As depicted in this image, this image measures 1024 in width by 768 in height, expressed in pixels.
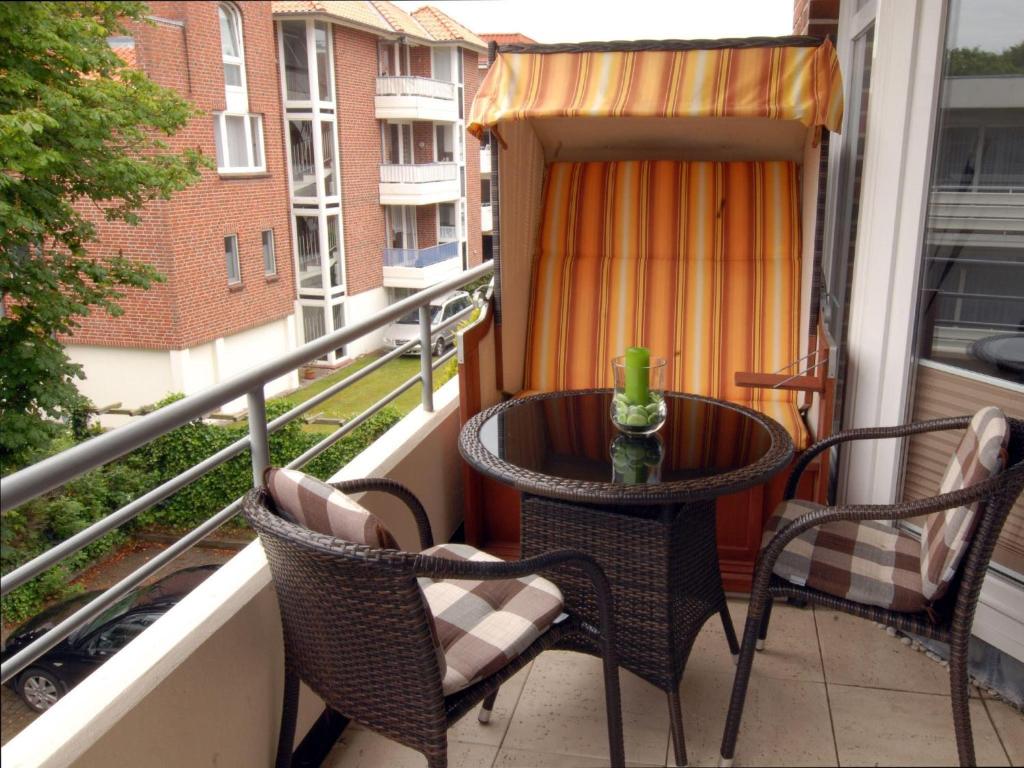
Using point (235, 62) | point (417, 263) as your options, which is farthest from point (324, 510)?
point (417, 263)

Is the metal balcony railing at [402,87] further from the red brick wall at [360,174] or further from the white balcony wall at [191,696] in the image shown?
the white balcony wall at [191,696]

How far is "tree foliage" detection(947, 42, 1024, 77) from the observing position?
1678 millimetres

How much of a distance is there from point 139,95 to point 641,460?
9313 millimetres

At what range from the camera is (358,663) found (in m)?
1.18

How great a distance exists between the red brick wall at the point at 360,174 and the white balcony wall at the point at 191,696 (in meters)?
5.85

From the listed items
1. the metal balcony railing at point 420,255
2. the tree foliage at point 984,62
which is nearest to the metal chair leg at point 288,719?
the tree foliage at point 984,62

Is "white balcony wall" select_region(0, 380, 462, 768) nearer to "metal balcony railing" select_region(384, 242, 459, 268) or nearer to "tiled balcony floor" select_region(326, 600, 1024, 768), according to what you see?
"tiled balcony floor" select_region(326, 600, 1024, 768)

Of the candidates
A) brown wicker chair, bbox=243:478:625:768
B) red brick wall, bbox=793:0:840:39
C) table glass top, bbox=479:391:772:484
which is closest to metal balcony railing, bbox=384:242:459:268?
red brick wall, bbox=793:0:840:39

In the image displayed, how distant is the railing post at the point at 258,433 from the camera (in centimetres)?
144

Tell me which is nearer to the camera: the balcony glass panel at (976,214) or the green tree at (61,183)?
the balcony glass panel at (976,214)

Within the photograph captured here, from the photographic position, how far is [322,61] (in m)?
6.43

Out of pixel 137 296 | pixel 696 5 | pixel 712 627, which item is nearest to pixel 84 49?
pixel 137 296

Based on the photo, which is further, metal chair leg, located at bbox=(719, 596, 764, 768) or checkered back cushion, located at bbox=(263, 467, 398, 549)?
metal chair leg, located at bbox=(719, 596, 764, 768)

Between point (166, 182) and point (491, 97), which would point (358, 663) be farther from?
point (166, 182)
